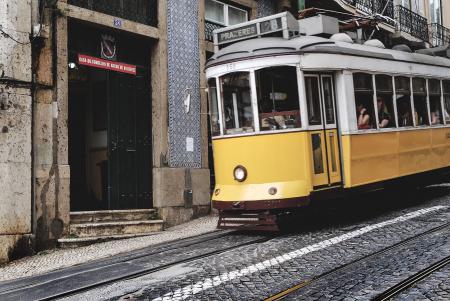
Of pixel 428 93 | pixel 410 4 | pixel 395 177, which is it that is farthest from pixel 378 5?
pixel 395 177

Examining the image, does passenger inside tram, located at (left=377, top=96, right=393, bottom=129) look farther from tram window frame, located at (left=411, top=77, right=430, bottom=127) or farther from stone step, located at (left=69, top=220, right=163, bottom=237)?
stone step, located at (left=69, top=220, right=163, bottom=237)

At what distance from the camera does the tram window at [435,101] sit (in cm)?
998

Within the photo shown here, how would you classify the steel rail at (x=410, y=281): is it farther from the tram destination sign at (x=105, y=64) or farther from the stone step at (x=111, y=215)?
the tram destination sign at (x=105, y=64)

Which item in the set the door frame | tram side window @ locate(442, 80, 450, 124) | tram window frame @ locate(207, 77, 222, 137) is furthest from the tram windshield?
tram side window @ locate(442, 80, 450, 124)

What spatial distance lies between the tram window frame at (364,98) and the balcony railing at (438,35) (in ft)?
46.3

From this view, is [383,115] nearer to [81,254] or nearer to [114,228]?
[114,228]

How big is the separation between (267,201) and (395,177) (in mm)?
2905

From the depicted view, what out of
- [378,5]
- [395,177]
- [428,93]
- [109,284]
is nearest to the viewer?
[109,284]

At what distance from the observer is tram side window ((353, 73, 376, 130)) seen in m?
8.15

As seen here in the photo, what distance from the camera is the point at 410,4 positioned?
19844mm

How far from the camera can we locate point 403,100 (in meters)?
9.16

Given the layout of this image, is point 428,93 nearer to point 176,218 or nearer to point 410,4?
point 176,218

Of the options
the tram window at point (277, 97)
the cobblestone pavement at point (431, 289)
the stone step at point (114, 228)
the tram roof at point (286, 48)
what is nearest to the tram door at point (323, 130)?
the tram window at point (277, 97)

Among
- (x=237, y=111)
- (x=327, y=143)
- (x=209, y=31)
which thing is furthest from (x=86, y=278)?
(x=209, y=31)
